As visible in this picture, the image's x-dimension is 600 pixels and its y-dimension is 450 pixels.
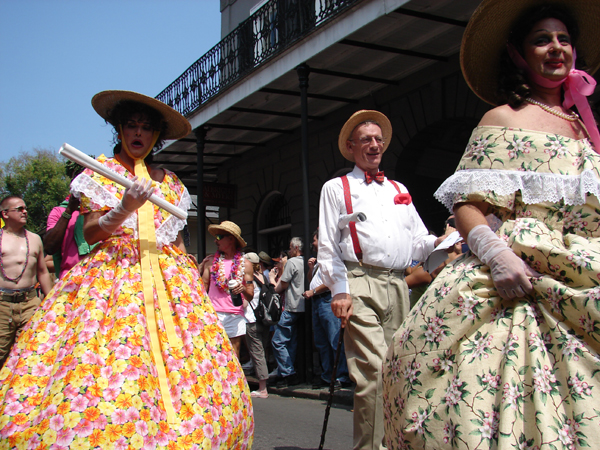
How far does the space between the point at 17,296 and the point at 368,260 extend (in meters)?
3.97

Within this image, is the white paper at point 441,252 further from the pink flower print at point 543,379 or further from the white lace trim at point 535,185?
the pink flower print at point 543,379

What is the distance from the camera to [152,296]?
10.2 ft

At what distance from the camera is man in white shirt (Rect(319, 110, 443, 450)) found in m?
3.45

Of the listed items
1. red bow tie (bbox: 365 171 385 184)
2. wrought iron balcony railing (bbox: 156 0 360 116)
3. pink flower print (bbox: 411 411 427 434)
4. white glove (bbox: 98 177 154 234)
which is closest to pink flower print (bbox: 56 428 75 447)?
white glove (bbox: 98 177 154 234)

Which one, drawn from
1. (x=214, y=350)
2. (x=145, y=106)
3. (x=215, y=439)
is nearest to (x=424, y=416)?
(x=215, y=439)

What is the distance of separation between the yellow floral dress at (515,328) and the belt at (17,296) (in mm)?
4694

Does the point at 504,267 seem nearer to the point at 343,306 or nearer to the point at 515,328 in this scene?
the point at 515,328

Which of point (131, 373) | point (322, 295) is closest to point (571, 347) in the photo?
point (131, 373)

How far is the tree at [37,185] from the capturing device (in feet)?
149

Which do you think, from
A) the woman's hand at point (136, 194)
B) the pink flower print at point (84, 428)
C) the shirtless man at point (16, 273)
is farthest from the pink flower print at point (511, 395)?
the shirtless man at point (16, 273)

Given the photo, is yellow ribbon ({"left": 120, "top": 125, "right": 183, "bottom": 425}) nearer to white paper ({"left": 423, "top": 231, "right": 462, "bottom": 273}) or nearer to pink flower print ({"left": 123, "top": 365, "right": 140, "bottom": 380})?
pink flower print ({"left": 123, "top": 365, "right": 140, "bottom": 380})

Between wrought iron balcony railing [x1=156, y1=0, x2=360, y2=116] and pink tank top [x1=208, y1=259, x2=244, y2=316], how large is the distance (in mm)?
4088

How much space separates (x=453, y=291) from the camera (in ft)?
7.19

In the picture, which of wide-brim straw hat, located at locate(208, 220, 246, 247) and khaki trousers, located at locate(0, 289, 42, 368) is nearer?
khaki trousers, located at locate(0, 289, 42, 368)
